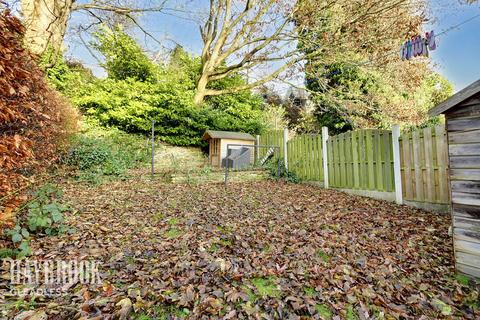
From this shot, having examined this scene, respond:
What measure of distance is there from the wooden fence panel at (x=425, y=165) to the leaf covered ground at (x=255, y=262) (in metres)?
0.43

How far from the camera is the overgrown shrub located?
6445 millimetres

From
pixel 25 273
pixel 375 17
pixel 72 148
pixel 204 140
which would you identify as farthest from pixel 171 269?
pixel 375 17

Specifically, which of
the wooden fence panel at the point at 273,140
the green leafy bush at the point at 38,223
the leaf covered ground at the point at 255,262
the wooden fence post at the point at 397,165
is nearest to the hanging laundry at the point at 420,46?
the wooden fence post at the point at 397,165

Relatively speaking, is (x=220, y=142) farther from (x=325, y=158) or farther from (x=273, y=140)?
(x=325, y=158)

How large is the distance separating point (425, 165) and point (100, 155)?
7914 mm

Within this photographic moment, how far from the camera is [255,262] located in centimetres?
254

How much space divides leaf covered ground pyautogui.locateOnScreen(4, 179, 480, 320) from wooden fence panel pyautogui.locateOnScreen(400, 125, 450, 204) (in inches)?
16.8

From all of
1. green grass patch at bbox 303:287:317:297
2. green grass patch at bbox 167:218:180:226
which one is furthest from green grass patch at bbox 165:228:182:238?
green grass patch at bbox 303:287:317:297

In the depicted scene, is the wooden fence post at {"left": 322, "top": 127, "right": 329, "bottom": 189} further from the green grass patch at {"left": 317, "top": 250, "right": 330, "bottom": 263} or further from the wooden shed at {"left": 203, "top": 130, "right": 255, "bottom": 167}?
the green grass patch at {"left": 317, "top": 250, "right": 330, "bottom": 263}

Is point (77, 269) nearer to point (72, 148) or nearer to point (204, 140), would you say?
point (72, 148)

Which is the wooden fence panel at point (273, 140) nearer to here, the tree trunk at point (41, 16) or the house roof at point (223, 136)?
the house roof at point (223, 136)

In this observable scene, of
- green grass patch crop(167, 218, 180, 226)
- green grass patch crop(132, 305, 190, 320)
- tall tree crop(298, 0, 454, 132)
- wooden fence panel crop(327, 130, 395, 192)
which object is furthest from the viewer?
tall tree crop(298, 0, 454, 132)

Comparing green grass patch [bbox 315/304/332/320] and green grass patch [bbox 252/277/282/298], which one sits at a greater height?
green grass patch [bbox 252/277/282/298]

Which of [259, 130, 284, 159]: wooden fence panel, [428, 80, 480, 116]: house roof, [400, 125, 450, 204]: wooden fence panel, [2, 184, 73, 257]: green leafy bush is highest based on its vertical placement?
[259, 130, 284, 159]: wooden fence panel
